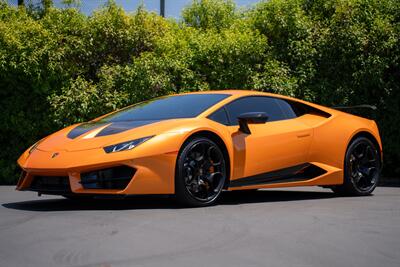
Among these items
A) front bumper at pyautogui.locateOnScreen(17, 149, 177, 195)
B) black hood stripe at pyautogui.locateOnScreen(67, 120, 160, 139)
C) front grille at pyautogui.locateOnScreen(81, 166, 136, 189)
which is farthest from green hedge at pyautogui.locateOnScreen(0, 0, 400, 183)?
front grille at pyautogui.locateOnScreen(81, 166, 136, 189)

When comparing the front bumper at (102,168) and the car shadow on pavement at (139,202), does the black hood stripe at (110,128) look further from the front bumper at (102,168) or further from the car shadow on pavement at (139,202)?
the car shadow on pavement at (139,202)

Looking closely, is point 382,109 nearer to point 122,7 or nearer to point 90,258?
point 122,7

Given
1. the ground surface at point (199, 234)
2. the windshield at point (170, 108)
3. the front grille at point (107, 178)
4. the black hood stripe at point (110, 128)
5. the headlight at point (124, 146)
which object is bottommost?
the ground surface at point (199, 234)

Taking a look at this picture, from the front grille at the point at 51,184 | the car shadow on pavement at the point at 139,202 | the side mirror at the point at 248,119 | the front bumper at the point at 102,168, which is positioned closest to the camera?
the front bumper at the point at 102,168

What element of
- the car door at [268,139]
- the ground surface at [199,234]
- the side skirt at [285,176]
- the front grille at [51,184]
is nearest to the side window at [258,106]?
the car door at [268,139]

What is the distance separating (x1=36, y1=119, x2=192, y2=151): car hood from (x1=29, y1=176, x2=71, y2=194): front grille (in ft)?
0.98

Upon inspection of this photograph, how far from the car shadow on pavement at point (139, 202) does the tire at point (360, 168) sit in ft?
0.85

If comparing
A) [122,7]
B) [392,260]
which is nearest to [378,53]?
[122,7]

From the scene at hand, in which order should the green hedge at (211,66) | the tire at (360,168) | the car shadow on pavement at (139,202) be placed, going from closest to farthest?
the car shadow on pavement at (139,202), the tire at (360,168), the green hedge at (211,66)

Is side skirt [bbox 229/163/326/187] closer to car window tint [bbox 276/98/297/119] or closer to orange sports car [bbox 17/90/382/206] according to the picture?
orange sports car [bbox 17/90/382/206]

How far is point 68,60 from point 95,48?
0.62 metres

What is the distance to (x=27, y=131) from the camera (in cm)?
1203

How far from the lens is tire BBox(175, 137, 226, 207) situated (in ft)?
22.3

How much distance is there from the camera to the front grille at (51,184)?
6652 mm
